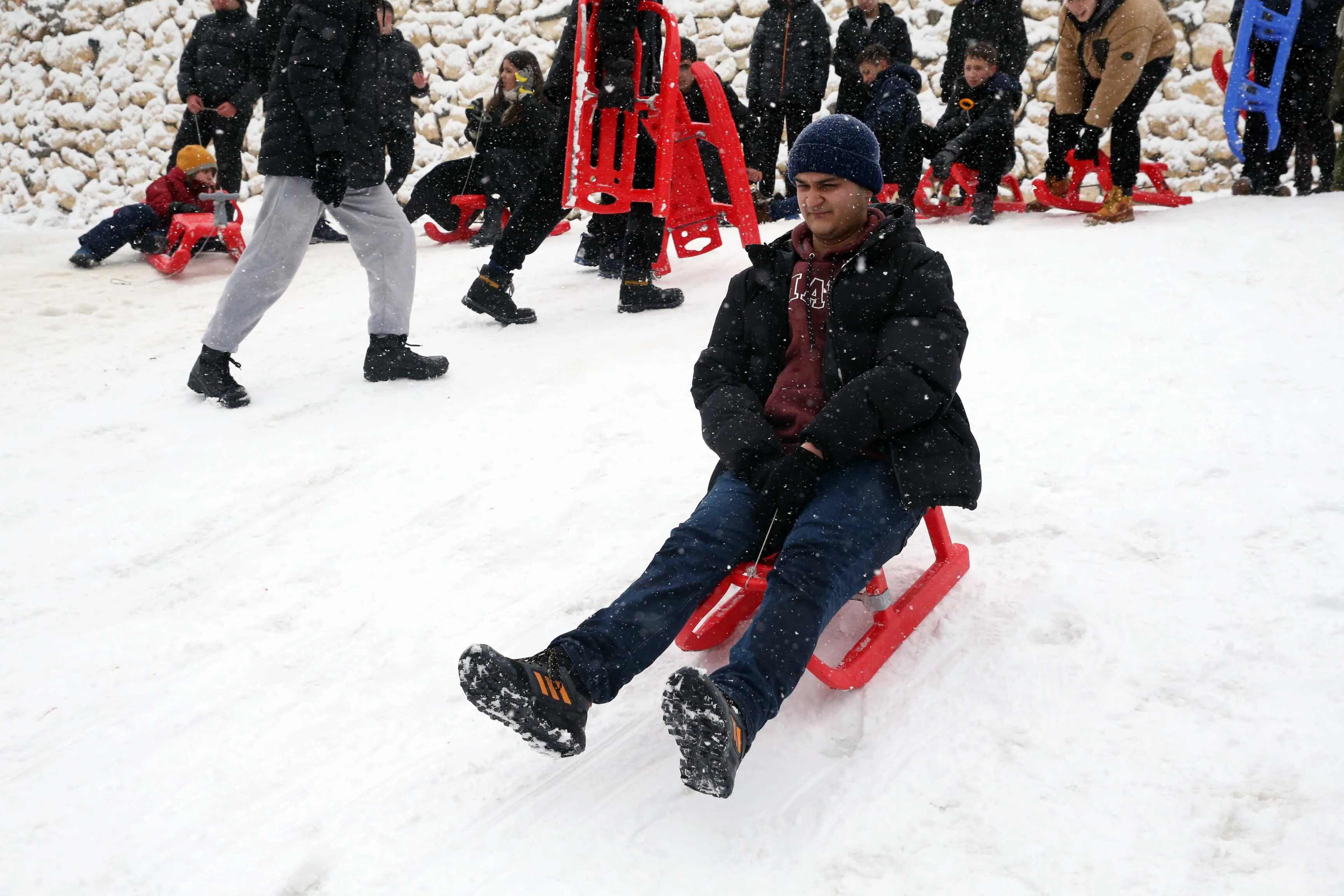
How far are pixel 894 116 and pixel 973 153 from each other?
55 cm

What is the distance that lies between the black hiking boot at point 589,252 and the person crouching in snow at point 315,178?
84.8 inches

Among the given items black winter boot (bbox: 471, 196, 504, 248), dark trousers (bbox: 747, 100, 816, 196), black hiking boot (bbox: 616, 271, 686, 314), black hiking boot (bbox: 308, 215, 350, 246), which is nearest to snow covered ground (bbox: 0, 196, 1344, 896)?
black hiking boot (bbox: 616, 271, 686, 314)

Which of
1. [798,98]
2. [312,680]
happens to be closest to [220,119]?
[798,98]

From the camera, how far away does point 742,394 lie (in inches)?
79.6

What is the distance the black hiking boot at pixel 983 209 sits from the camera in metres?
5.81

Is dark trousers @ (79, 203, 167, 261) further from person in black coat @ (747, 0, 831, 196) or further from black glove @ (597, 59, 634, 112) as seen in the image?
person in black coat @ (747, 0, 831, 196)

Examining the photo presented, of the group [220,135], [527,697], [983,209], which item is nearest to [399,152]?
[220,135]

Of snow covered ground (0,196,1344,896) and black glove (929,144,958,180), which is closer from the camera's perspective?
snow covered ground (0,196,1344,896)

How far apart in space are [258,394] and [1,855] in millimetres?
2410

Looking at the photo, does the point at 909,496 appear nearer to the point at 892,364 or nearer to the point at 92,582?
the point at 892,364

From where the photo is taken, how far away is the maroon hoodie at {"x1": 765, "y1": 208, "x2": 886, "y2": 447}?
6.59 ft

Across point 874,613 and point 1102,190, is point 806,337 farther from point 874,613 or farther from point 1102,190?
point 1102,190

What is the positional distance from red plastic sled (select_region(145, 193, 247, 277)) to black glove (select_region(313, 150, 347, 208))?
3.06 meters

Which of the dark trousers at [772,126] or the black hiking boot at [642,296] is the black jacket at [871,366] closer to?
the black hiking boot at [642,296]
